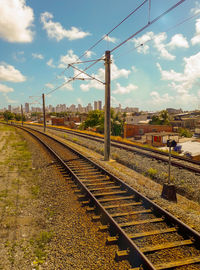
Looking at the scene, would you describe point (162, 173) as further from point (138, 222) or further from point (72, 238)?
point (72, 238)

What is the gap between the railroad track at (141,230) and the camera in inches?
145

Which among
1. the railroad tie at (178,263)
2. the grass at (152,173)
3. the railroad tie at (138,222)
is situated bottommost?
the grass at (152,173)

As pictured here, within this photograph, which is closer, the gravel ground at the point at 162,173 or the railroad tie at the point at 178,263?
the railroad tie at the point at 178,263

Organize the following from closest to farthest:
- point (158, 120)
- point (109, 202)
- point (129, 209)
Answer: point (129, 209) → point (109, 202) → point (158, 120)

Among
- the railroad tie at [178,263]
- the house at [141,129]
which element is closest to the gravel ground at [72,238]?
the railroad tie at [178,263]

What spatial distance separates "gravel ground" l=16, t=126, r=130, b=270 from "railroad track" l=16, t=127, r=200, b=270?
23cm

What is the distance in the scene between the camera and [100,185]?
7.75 meters

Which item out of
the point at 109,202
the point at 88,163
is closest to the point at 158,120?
the point at 88,163

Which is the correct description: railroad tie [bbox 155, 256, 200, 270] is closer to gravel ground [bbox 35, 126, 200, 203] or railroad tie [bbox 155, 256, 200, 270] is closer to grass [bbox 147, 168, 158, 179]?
gravel ground [bbox 35, 126, 200, 203]

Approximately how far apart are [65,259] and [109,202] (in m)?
2.64

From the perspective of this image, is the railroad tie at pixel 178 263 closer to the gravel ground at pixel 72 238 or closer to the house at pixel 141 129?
the gravel ground at pixel 72 238

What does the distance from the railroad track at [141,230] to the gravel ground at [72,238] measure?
226 mm

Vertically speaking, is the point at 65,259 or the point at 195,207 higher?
the point at 65,259

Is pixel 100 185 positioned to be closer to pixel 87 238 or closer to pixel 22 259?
pixel 87 238
